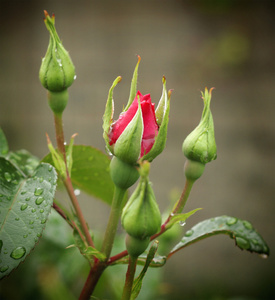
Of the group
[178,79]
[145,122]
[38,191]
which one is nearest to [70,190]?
[38,191]

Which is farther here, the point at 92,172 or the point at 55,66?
the point at 92,172

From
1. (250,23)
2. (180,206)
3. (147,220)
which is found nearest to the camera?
(147,220)

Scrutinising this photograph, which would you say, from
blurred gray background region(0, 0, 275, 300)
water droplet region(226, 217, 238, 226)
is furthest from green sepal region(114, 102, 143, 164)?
blurred gray background region(0, 0, 275, 300)

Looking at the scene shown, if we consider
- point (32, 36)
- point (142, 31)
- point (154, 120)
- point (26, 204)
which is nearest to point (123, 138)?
point (154, 120)

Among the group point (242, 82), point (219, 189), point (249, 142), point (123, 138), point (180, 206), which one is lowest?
point (219, 189)

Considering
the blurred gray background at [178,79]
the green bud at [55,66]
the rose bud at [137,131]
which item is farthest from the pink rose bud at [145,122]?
the blurred gray background at [178,79]

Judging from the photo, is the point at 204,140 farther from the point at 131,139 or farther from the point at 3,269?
the point at 3,269

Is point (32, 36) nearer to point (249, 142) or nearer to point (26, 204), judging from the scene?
point (249, 142)
